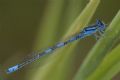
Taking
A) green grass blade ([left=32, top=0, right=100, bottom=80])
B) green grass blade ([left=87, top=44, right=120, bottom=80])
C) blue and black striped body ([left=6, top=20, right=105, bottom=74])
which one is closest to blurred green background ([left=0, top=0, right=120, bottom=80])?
blue and black striped body ([left=6, top=20, right=105, bottom=74])

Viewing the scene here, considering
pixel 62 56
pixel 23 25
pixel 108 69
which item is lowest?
pixel 108 69

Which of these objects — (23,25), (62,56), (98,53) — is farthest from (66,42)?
(23,25)

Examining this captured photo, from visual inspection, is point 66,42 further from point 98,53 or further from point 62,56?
point 98,53

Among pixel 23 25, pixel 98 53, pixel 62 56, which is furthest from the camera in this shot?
pixel 23 25

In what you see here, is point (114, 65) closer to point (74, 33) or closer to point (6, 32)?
point (74, 33)

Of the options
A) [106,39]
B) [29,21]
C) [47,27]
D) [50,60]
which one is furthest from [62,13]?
[29,21]

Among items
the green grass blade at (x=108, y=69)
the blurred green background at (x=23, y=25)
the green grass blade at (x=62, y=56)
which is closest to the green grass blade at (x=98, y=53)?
the green grass blade at (x=108, y=69)

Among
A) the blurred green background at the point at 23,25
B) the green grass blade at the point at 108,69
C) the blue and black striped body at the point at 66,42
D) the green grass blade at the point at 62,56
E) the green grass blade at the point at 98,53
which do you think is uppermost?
the blurred green background at the point at 23,25

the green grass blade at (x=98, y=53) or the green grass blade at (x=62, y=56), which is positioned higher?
the green grass blade at (x=62, y=56)

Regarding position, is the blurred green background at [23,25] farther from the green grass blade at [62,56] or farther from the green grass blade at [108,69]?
the green grass blade at [108,69]
